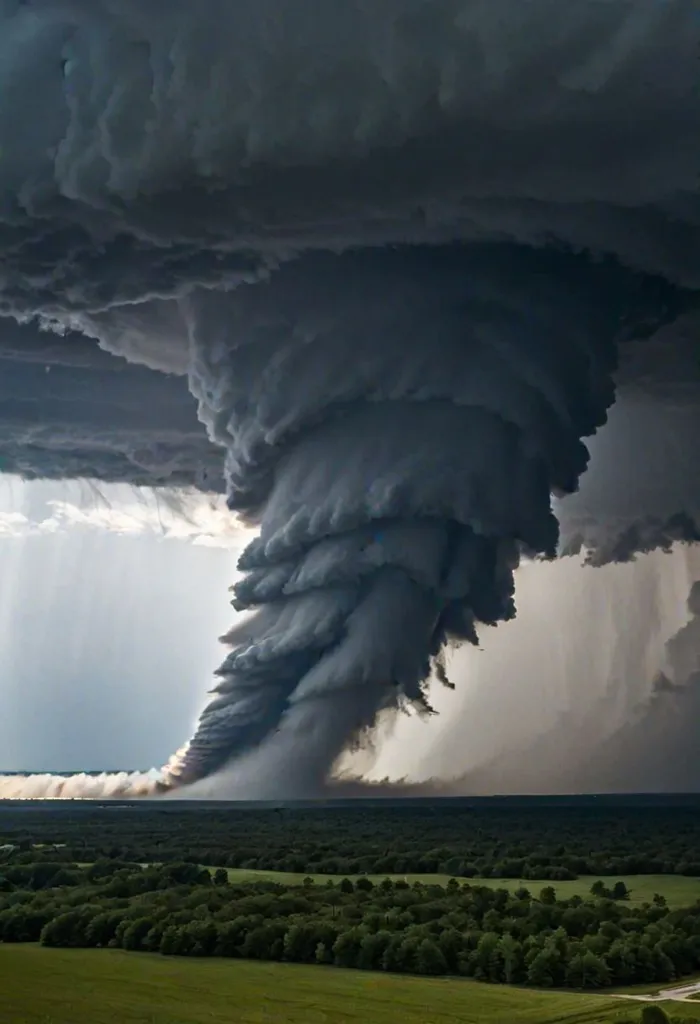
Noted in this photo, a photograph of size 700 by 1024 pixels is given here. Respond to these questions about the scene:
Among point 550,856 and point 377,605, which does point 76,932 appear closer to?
point 550,856

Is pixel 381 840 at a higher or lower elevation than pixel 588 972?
higher

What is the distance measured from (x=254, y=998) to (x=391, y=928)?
1123cm

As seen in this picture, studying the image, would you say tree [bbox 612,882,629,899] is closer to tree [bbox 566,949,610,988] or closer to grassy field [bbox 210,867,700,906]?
grassy field [bbox 210,867,700,906]

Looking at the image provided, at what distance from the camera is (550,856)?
75.9 m

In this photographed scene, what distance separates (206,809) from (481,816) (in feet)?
94.4

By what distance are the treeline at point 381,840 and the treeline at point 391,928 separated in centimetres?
1578

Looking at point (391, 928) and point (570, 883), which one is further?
point (570, 883)

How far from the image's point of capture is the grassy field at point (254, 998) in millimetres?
32438

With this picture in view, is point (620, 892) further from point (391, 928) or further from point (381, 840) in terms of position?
point (381, 840)

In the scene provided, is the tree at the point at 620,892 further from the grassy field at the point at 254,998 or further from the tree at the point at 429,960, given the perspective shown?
the grassy field at the point at 254,998

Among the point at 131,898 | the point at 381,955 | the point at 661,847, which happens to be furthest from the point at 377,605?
the point at 381,955

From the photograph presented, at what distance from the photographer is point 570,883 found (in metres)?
65.1

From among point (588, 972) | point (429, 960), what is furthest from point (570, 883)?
point (588, 972)

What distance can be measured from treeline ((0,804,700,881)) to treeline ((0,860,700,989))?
1578 cm
